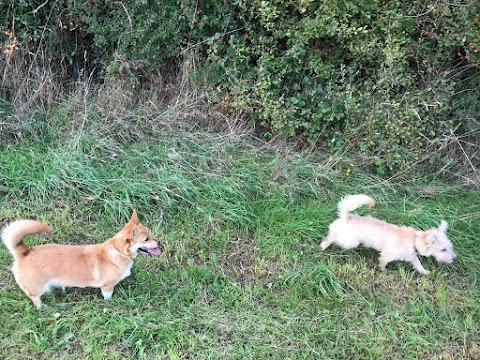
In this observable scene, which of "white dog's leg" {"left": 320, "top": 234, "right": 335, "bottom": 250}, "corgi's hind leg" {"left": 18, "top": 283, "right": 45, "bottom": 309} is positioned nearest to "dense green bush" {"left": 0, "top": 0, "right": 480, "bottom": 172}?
"white dog's leg" {"left": 320, "top": 234, "right": 335, "bottom": 250}

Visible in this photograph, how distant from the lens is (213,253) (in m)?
4.02

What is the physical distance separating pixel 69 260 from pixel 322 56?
347cm

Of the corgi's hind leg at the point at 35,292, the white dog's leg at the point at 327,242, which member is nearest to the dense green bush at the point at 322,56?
the white dog's leg at the point at 327,242

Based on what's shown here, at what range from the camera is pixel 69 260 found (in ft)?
10.8

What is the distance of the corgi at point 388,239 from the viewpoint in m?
3.87

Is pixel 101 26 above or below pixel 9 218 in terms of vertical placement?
above

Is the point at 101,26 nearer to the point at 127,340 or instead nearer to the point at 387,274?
the point at 127,340

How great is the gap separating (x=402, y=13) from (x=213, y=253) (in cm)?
312

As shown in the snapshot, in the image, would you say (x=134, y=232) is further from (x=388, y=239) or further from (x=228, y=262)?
(x=388, y=239)

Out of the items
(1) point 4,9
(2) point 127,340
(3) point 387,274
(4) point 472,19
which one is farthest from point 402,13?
(1) point 4,9

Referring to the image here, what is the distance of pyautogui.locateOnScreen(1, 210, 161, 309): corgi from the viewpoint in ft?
10.5

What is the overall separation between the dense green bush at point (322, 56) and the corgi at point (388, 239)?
1.20 m

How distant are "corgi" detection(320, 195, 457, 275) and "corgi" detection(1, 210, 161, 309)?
1.64 metres

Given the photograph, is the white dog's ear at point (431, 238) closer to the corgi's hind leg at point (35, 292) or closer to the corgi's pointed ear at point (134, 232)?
the corgi's pointed ear at point (134, 232)
